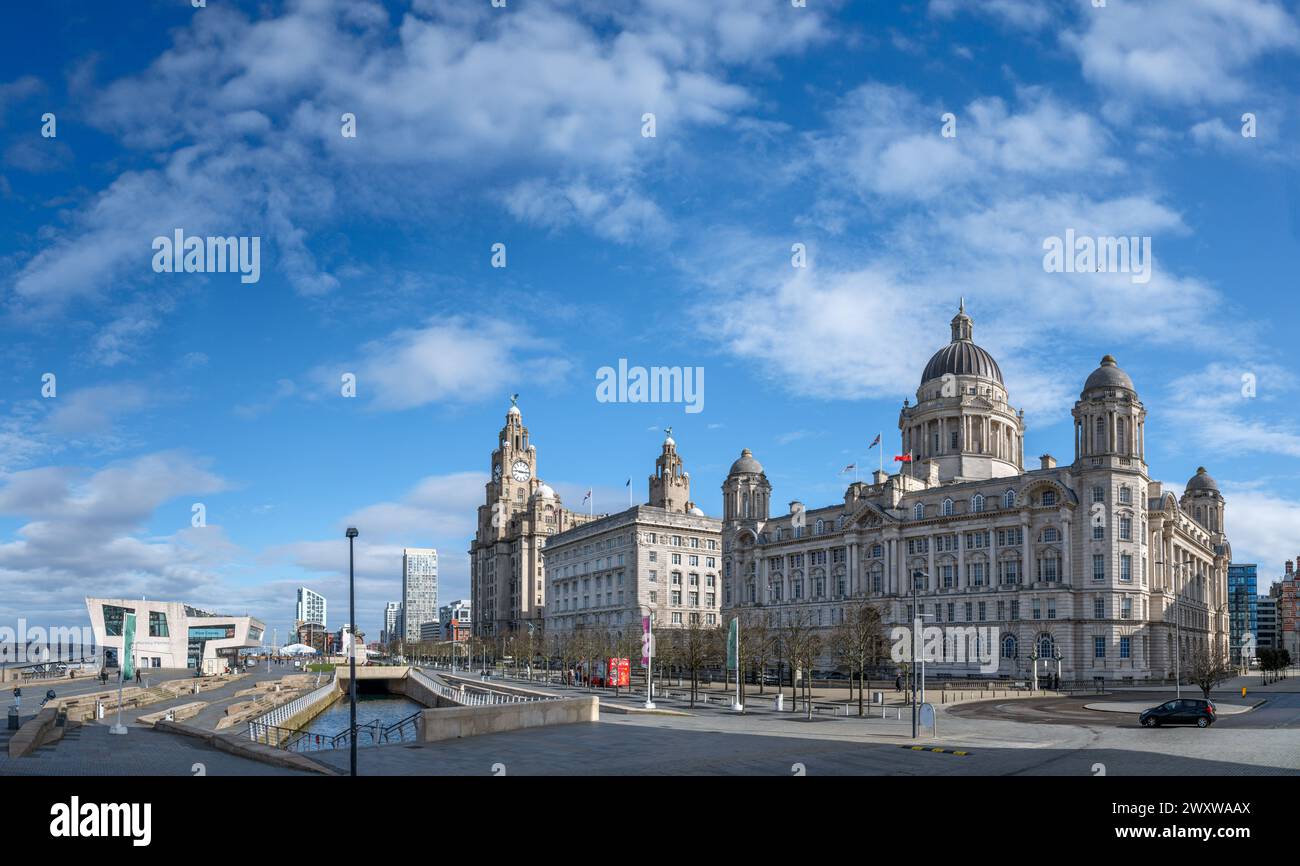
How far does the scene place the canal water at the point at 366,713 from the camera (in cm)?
6506

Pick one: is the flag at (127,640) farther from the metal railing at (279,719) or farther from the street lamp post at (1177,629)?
the street lamp post at (1177,629)

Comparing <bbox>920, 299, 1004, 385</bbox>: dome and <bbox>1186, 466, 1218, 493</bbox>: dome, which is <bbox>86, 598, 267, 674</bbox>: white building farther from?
Answer: <bbox>1186, 466, 1218, 493</bbox>: dome

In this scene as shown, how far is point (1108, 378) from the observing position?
317ft

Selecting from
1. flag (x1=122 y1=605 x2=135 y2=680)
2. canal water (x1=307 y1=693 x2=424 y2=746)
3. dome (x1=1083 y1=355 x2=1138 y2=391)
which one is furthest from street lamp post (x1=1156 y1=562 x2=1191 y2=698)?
flag (x1=122 y1=605 x2=135 y2=680)

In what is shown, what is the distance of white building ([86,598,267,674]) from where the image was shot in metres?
134

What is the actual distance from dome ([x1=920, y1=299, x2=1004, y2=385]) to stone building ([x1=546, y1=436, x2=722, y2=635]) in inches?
1686

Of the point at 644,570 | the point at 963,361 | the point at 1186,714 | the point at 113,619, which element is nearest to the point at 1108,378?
the point at 963,361

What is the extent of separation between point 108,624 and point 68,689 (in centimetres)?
6095

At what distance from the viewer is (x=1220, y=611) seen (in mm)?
136750

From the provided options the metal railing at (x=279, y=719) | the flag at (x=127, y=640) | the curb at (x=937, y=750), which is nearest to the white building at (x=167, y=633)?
the metal railing at (x=279, y=719)

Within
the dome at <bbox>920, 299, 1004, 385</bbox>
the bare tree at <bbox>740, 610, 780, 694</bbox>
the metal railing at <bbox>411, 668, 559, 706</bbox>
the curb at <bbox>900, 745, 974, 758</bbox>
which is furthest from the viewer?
the dome at <bbox>920, 299, 1004, 385</bbox>

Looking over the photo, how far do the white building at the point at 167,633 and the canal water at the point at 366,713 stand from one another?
97.0 feet

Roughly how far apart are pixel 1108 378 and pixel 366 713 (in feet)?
245
